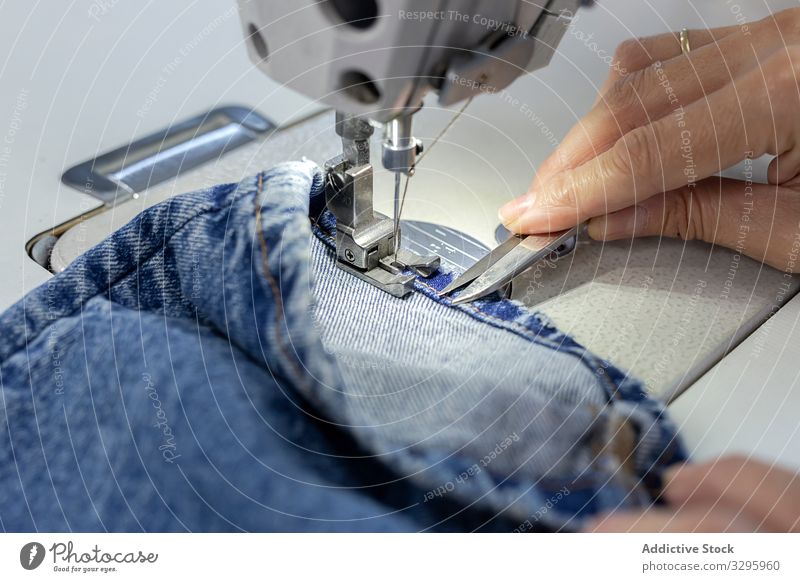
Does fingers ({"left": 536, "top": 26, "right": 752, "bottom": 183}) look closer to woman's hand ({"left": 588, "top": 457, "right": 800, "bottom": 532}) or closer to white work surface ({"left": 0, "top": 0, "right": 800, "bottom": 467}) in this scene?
white work surface ({"left": 0, "top": 0, "right": 800, "bottom": 467})

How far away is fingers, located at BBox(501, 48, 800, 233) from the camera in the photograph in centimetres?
67

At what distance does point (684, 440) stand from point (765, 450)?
59 millimetres

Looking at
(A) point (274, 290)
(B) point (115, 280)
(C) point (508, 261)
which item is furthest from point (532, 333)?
(B) point (115, 280)

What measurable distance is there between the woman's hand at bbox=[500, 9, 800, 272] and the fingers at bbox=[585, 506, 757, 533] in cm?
24

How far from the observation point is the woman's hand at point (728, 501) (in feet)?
1.78

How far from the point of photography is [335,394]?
525 mm

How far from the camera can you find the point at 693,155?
0.68m

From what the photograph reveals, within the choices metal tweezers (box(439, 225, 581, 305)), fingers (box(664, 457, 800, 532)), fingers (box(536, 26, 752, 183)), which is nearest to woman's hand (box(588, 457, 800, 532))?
fingers (box(664, 457, 800, 532))

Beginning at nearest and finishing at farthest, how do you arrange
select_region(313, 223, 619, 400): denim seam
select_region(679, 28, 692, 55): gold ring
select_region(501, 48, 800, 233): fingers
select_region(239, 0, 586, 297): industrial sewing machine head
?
select_region(239, 0, 586, 297): industrial sewing machine head
select_region(313, 223, 619, 400): denim seam
select_region(501, 48, 800, 233): fingers
select_region(679, 28, 692, 55): gold ring

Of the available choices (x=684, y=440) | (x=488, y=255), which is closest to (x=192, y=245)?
(x=488, y=255)

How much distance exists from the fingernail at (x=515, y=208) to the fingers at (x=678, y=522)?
0.26m

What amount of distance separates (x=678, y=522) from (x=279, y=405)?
0.88 feet

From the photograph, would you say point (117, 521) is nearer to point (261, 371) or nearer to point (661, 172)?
point (261, 371)

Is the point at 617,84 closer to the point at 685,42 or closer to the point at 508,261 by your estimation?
the point at 685,42
